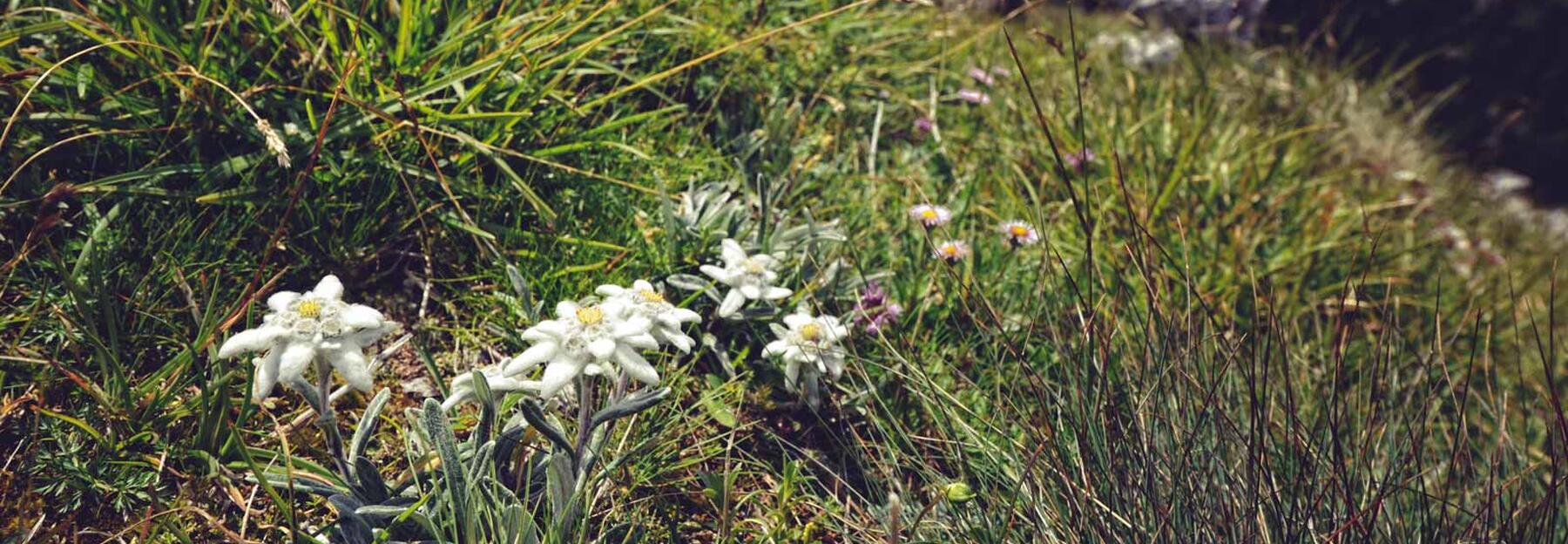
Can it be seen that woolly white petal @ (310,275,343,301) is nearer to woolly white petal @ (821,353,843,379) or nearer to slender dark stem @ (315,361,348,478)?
slender dark stem @ (315,361,348,478)

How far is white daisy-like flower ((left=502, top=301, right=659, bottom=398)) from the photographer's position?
4.36ft

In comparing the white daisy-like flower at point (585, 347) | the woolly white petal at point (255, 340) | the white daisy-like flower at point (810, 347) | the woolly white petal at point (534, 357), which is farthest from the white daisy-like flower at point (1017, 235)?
the woolly white petal at point (255, 340)

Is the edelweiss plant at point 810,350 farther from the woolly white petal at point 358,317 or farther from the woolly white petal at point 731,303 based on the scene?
the woolly white petal at point 358,317

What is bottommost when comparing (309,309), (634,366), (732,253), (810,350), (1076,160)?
(1076,160)

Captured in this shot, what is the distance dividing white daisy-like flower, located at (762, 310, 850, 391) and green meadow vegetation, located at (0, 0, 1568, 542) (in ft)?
0.23

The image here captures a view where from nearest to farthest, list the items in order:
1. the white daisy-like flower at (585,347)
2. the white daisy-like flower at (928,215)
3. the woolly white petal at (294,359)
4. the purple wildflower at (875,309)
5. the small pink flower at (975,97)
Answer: the woolly white petal at (294,359), the white daisy-like flower at (585,347), the purple wildflower at (875,309), the white daisy-like flower at (928,215), the small pink flower at (975,97)

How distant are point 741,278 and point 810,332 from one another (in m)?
0.18

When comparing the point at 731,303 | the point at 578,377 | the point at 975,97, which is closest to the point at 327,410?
the point at 578,377

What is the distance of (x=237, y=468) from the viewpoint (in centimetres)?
151

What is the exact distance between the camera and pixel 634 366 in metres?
1.35

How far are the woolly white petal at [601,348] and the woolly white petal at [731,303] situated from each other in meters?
0.52

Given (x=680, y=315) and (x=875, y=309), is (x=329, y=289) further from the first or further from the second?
(x=875, y=309)

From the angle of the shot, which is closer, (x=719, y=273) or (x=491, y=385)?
(x=491, y=385)

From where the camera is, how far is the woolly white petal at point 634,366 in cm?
134
